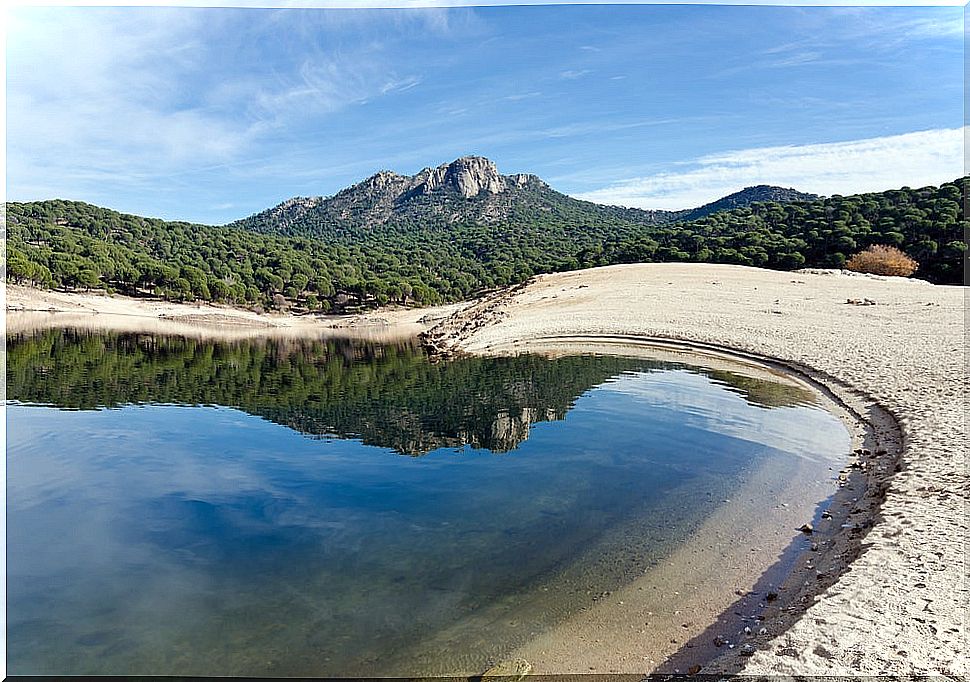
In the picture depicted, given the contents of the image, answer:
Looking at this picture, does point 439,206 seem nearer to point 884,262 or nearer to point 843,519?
point 884,262

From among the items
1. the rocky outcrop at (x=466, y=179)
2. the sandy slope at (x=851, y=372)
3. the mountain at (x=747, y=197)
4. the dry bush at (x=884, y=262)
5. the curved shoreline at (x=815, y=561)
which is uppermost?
the rocky outcrop at (x=466, y=179)

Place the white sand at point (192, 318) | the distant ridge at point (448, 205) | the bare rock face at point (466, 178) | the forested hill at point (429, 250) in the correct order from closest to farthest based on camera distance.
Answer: the forested hill at point (429, 250), the white sand at point (192, 318), the distant ridge at point (448, 205), the bare rock face at point (466, 178)

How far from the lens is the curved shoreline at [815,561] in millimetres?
5496

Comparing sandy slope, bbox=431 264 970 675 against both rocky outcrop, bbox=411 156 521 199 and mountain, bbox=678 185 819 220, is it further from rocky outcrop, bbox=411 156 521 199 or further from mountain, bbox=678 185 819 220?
rocky outcrop, bbox=411 156 521 199

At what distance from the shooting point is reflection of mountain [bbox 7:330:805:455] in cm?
1540

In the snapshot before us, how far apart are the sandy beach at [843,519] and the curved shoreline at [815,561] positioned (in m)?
0.03

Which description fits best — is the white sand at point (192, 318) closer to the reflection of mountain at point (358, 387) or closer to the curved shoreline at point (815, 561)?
the reflection of mountain at point (358, 387)

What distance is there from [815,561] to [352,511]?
6.13 meters

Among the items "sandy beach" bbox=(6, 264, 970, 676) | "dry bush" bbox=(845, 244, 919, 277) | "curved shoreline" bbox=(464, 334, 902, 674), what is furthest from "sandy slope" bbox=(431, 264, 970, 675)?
"dry bush" bbox=(845, 244, 919, 277)

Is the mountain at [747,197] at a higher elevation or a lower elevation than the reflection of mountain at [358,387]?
higher

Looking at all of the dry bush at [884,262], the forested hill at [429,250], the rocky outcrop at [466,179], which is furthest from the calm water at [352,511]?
the rocky outcrop at [466,179]

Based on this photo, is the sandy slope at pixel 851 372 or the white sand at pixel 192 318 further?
the white sand at pixel 192 318

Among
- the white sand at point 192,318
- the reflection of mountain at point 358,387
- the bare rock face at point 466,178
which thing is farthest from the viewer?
the bare rock face at point 466,178

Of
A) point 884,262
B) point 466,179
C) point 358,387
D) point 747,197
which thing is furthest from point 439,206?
point 358,387
